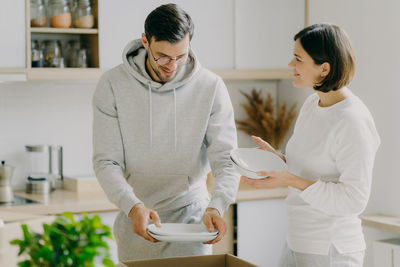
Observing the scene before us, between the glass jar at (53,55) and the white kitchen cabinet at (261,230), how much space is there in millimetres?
1203

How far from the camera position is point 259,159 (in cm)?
204

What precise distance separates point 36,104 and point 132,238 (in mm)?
1674

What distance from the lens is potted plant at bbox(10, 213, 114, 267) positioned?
1080 millimetres

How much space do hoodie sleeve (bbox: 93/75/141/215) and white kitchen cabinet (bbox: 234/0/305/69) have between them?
168cm

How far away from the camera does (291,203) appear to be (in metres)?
1.91

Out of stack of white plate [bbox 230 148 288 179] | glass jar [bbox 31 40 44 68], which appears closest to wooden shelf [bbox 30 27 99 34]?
glass jar [bbox 31 40 44 68]

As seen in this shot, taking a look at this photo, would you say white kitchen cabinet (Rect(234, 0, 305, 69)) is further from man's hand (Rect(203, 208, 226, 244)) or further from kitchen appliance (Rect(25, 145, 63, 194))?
man's hand (Rect(203, 208, 226, 244))

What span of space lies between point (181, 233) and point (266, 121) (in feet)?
7.23

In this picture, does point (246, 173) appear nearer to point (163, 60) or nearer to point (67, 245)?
point (163, 60)

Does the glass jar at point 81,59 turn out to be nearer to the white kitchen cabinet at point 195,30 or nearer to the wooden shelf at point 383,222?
the white kitchen cabinet at point 195,30

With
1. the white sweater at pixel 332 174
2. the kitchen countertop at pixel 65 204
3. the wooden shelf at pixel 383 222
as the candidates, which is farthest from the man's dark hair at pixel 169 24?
the wooden shelf at pixel 383 222

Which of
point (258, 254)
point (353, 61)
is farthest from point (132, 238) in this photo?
point (258, 254)

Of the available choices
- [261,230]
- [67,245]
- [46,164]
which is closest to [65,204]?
[46,164]

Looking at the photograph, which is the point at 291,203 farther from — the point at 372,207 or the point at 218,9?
the point at 218,9
